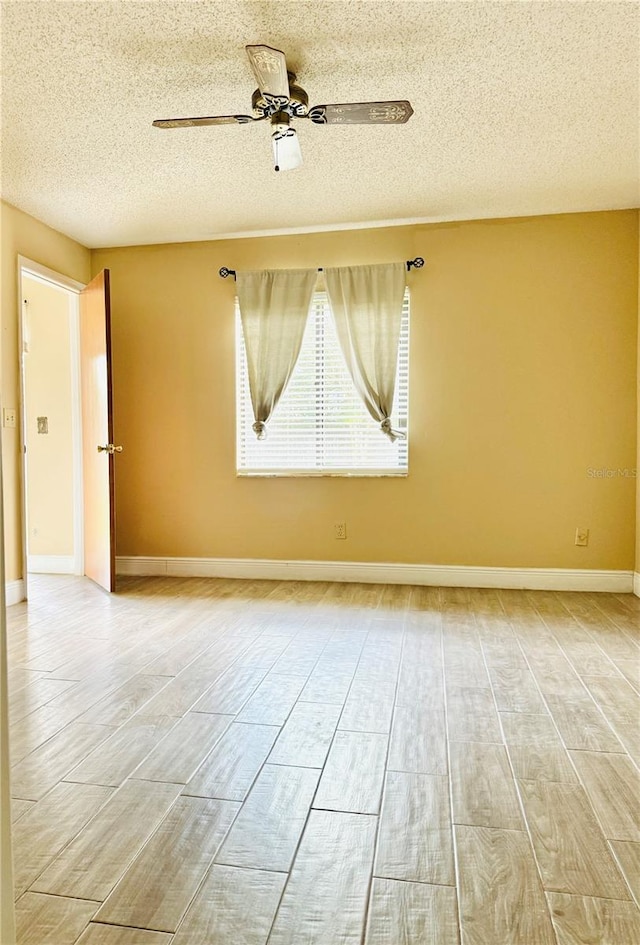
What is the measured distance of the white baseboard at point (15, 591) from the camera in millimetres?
4001

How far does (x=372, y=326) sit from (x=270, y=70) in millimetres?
2266

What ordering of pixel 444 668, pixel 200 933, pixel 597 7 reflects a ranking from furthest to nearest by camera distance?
pixel 444 668 → pixel 597 7 → pixel 200 933

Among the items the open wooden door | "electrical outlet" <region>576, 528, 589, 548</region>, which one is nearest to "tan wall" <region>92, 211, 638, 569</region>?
"electrical outlet" <region>576, 528, 589, 548</region>

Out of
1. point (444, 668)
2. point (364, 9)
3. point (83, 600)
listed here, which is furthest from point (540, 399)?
point (83, 600)

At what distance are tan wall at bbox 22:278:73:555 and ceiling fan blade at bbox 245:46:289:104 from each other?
3299 millimetres

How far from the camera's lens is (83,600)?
4188 mm

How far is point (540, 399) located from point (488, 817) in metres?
3.20

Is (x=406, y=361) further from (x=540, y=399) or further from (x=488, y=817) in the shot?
(x=488, y=817)

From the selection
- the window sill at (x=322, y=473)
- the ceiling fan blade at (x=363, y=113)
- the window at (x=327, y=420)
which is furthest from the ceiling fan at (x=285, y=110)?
the window sill at (x=322, y=473)

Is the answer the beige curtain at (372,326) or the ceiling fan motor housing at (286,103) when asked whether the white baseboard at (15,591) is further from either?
the ceiling fan motor housing at (286,103)

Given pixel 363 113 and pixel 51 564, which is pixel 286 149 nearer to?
pixel 363 113

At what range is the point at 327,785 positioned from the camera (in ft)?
6.05

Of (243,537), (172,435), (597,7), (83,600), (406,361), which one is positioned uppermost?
(597,7)

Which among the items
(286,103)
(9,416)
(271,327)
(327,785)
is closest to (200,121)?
(286,103)
